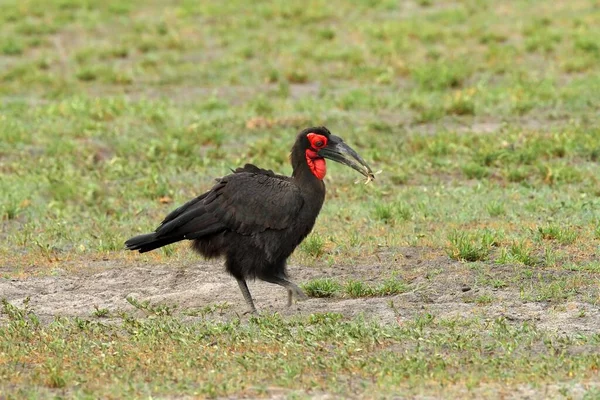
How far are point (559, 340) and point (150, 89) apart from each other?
11642 millimetres

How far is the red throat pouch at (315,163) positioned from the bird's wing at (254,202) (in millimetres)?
202

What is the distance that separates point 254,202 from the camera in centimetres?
901

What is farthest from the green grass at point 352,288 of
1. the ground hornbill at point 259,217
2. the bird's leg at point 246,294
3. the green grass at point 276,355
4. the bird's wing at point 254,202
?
the green grass at point 276,355

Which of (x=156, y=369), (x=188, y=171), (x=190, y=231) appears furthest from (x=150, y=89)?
(x=156, y=369)

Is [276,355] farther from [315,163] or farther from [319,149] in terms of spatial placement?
[319,149]

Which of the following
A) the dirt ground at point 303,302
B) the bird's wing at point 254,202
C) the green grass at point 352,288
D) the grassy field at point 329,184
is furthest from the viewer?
the green grass at point 352,288

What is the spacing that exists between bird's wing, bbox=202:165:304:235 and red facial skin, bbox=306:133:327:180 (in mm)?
213

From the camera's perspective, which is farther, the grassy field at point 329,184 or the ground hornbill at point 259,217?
the ground hornbill at point 259,217

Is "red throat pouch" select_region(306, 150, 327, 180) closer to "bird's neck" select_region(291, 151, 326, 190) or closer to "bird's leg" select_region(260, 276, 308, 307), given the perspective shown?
"bird's neck" select_region(291, 151, 326, 190)

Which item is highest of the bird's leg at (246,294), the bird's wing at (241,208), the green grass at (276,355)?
the bird's wing at (241,208)

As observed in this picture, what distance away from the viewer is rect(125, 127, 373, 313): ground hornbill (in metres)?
8.96

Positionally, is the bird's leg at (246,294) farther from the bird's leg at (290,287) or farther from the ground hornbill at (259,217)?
the bird's leg at (290,287)

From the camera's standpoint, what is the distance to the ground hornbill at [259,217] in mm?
8961

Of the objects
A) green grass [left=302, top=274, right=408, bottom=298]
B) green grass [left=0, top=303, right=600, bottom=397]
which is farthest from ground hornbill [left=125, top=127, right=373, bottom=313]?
green grass [left=0, top=303, right=600, bottom=397]
